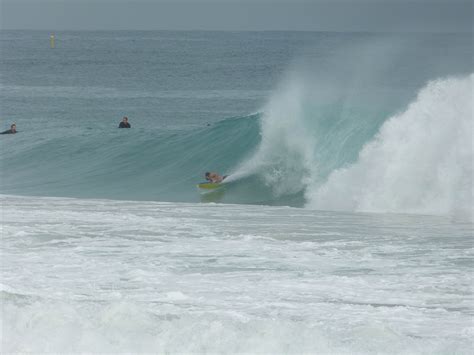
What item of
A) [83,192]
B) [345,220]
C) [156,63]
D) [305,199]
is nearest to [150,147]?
[83,192]

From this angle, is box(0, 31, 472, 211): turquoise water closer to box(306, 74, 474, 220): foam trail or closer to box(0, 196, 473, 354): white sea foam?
box(306, 74, 474, 220): foam trail

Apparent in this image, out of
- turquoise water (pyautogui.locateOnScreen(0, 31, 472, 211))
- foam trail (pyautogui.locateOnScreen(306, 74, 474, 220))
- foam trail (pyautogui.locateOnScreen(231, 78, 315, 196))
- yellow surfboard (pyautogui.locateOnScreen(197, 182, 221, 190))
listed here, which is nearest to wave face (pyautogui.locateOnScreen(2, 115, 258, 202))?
turquoise water (pyautogui.locateOnScreen(0, 31, 472, 211))

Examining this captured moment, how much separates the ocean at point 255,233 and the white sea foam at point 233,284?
0.02 meters

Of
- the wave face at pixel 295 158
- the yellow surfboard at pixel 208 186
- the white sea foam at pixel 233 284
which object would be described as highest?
the wave face at pixel 295 158

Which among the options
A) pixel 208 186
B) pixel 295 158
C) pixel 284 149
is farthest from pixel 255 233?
pixel 284 149

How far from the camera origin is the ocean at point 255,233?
812 centimetres

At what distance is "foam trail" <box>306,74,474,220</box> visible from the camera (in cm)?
1595

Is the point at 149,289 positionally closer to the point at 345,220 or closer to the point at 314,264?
the point at 314,264

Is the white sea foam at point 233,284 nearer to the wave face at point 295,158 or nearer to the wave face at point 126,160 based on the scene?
the wave face at point 295,158

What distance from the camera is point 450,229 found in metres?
13.3

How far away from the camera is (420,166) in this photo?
16.8m

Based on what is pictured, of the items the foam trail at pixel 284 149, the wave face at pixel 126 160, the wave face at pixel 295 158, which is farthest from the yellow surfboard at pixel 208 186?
the foam trail at pixel 284 149

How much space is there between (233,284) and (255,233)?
10.5ft

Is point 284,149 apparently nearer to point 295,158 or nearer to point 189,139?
point 295,158
